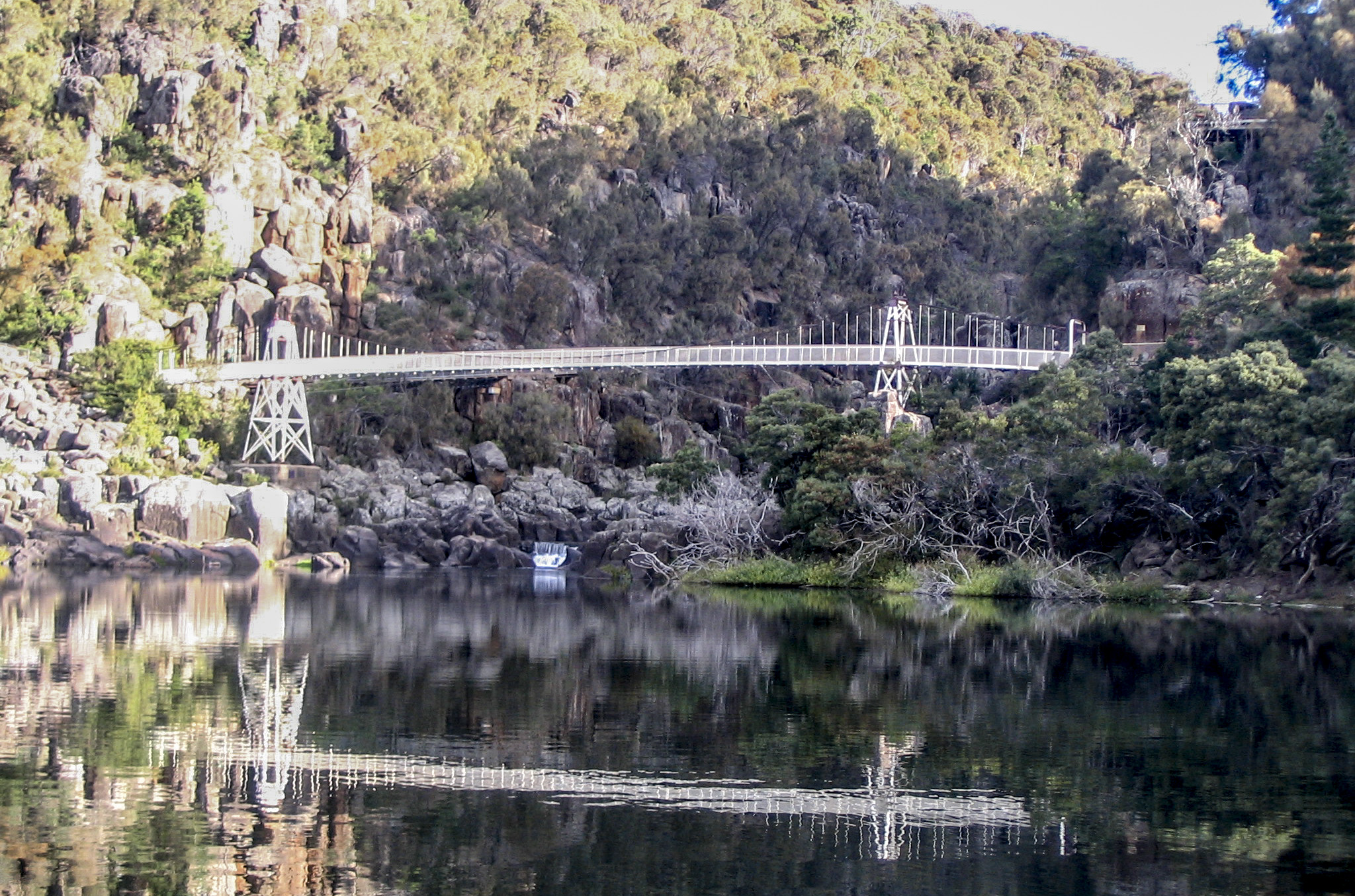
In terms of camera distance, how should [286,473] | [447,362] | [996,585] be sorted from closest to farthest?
[996,585], [286,473], [447,362]

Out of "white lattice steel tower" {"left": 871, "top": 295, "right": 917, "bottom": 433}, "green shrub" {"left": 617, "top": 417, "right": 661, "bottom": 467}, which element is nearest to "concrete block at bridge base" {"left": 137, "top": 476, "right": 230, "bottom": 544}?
"green shrub" {"left": 617, "top": 417, "right": 661, "bottom": 467}

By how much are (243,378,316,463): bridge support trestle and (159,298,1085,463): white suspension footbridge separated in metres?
0.05

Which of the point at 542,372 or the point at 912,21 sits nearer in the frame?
the point at 542,372

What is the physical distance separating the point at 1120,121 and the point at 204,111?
7207cm

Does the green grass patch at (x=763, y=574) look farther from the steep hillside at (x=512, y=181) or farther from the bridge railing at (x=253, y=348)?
the steep hillside at (x=512, y=181)

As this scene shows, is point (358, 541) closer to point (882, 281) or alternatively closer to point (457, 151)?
point (457, 151)

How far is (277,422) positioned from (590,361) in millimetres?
13047

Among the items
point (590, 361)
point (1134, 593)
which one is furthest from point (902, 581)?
point (590, 361)

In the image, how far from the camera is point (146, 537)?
52.2 metres

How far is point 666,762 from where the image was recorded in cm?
1509

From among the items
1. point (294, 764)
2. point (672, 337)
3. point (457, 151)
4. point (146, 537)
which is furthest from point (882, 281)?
point (294, 764)

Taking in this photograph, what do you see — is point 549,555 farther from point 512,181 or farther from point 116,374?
point 512,181

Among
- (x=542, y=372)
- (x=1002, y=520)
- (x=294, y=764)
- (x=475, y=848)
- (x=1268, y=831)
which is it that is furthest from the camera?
(x=542, y=372)

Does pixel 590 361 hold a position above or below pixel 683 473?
above
